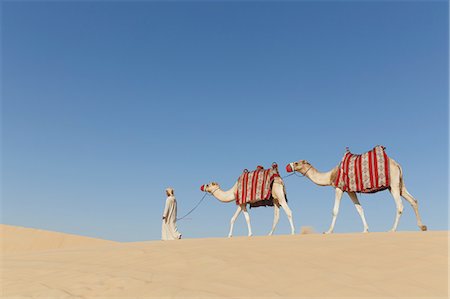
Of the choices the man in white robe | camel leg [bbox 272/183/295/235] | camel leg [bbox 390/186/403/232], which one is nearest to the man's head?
the man in white robe

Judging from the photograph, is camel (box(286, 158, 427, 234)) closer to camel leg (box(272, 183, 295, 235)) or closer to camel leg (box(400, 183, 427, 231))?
camel leg (box(400, 183, 427, 231))

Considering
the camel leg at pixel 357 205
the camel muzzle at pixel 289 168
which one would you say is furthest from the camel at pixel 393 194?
the camel muzzle at pixel 289 168

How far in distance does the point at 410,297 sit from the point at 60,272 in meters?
4.38

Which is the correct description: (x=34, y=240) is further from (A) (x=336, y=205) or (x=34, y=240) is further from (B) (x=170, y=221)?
(A) (x=336, y=205)

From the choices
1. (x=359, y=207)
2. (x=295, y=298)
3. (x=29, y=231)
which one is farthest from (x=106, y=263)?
(x=29, y=231)

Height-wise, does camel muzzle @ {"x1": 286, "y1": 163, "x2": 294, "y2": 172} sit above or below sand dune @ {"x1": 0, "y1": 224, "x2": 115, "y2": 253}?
above

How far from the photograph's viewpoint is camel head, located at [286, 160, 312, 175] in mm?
13523

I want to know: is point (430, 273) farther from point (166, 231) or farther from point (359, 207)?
point (166, 231)

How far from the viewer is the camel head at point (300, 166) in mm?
13523

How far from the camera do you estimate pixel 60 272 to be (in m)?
5.50

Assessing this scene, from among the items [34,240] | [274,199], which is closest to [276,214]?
[274,199]

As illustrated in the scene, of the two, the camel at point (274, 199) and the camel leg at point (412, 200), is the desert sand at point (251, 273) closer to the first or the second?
the camel leg at point (412, 200)

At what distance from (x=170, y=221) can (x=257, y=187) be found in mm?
3130

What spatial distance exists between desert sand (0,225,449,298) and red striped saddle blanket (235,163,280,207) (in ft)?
20.9
